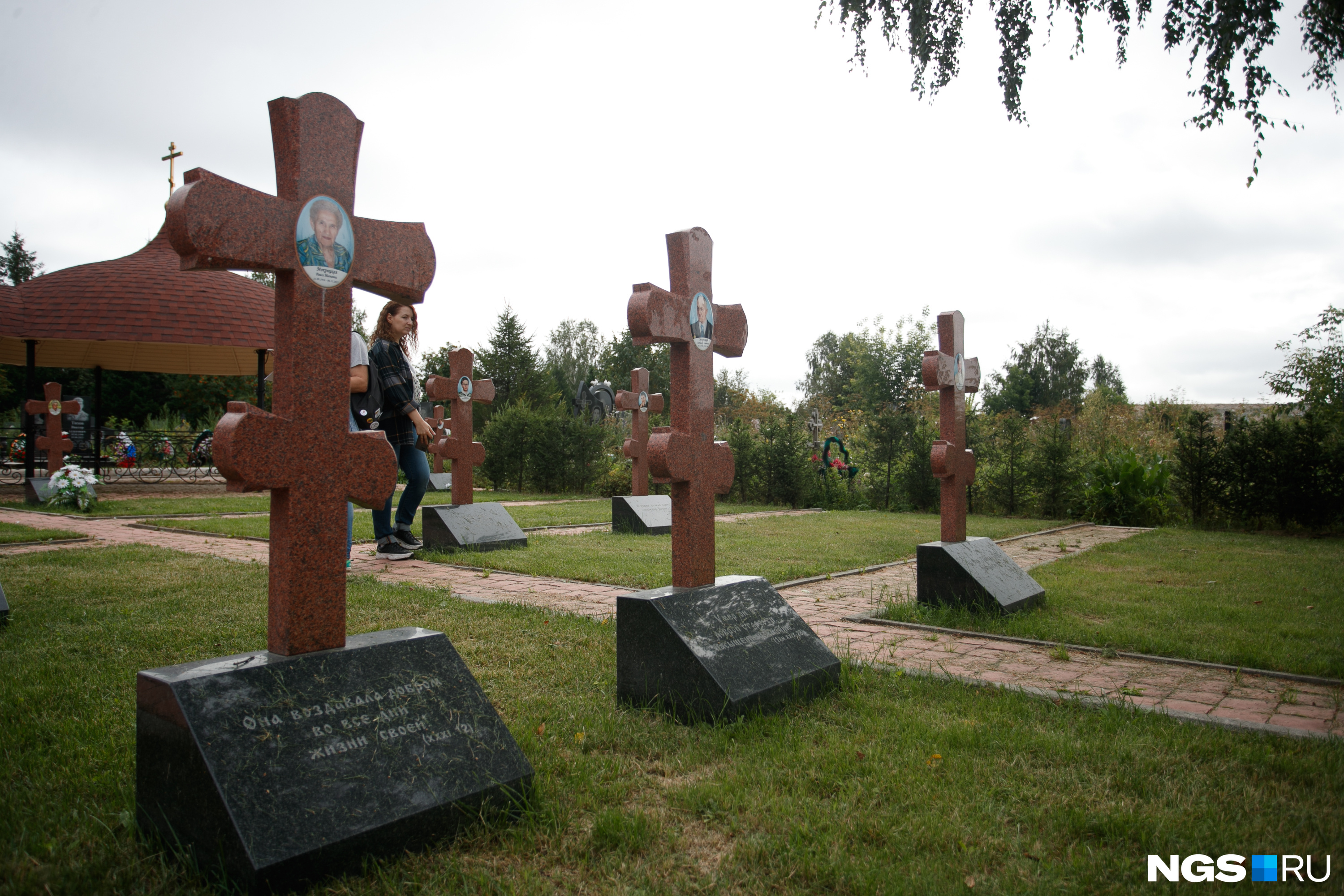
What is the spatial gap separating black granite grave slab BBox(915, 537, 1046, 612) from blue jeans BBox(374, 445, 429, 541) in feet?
14.3

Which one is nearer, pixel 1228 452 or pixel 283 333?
pixel 283 333

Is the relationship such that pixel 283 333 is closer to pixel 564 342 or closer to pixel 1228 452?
pixel 1228 452

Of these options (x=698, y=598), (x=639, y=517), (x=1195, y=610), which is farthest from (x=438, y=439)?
(x=1195, y=610)

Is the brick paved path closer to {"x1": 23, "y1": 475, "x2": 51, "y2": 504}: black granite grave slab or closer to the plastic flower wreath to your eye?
the plastic flower wreath

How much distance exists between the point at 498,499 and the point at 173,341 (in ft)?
21.7

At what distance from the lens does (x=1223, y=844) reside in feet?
7.55

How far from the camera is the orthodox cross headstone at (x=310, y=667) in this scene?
85.0 inches

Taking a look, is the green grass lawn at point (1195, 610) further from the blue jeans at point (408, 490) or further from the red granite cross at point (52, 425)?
the red granite cross at point (52, 425)

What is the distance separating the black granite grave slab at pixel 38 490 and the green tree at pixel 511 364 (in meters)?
23.4

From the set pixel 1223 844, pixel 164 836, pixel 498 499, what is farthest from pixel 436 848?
pixel 498 499

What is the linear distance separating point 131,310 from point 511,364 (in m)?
22.3

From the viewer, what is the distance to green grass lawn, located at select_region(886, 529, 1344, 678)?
4.58 m

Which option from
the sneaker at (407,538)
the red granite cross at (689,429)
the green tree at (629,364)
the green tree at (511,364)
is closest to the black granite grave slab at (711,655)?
the red granite cross at (689,429)

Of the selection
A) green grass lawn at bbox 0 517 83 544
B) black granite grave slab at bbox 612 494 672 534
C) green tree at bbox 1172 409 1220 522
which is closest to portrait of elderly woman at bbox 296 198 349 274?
green grass lawn at bbox 0 517 83 544
